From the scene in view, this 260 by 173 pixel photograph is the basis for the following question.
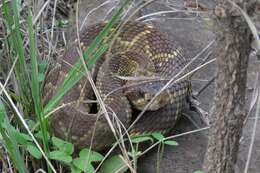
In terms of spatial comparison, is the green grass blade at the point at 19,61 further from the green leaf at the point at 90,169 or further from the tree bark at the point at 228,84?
the tree bark at the point at 228,84

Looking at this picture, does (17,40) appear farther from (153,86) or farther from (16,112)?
(153,86)

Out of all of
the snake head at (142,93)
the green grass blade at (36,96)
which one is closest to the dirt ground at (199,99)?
the snake head at (142,93)

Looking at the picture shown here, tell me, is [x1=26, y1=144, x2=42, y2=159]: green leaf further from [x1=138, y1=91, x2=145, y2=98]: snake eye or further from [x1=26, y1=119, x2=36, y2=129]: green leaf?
[x1=138, y1=91, x2=145, y2=98]: snake eye

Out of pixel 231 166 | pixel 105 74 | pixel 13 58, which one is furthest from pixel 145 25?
pixel 231 166

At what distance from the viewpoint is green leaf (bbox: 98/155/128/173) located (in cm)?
268

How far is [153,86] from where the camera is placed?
3107mm

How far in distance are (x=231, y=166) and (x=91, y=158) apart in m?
0.73

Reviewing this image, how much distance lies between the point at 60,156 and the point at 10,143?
0.72 ft

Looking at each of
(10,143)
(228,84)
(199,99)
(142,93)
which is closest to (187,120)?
(199,99)

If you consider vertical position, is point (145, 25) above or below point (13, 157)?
above

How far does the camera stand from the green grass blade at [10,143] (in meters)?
2.46

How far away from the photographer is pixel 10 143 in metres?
2.55

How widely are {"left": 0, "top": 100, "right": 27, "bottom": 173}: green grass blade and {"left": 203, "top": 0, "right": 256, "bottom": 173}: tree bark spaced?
76 centimetres

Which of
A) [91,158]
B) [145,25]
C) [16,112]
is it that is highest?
[145,25]
